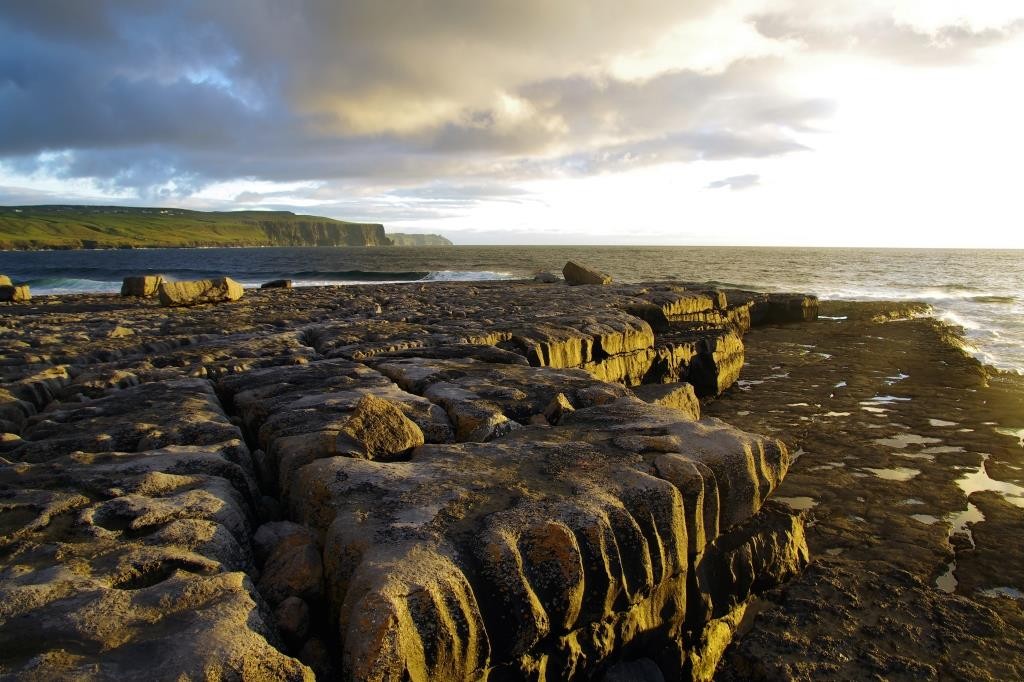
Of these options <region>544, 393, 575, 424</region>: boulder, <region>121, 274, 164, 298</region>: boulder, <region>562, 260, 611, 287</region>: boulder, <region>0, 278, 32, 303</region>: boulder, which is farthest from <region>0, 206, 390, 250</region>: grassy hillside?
<region>544, 393, 575, 424</region>: boulder

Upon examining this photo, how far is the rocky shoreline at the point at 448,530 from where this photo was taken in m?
2.84

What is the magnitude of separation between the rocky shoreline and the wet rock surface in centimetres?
3

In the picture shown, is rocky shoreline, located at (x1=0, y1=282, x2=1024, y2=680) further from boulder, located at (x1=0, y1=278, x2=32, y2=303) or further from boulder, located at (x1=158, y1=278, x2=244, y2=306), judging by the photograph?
boulder, located at (x1=0, y1=278, x2=32, y2=303)

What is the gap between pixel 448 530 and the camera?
136 inches

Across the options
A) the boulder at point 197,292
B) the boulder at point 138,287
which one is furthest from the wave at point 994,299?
the boulder at point 138,287

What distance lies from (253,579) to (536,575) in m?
1.64

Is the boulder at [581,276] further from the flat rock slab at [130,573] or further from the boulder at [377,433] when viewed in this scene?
the flat rock slab at [130,573]

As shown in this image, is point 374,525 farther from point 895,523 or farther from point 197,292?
point 197,292

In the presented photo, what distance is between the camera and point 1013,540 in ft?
21.1

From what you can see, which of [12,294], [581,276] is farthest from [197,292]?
[581,276]

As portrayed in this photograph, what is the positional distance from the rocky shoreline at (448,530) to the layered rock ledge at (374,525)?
2 centimetres

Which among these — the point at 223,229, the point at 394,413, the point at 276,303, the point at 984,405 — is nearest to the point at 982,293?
the point at 984,405

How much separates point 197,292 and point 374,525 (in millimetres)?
18447

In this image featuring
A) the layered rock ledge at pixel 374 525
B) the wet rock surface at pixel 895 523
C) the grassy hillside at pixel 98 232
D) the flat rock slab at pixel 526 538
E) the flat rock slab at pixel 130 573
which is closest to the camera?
the flat rock slab at pixel 130 573
